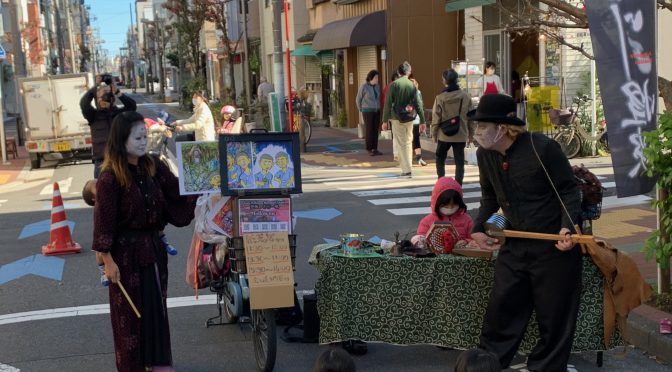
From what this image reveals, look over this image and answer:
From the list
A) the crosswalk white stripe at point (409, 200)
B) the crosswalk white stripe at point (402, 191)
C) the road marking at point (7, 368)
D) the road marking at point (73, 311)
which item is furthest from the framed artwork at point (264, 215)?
the crosswalk white stripe at point (402, 191)

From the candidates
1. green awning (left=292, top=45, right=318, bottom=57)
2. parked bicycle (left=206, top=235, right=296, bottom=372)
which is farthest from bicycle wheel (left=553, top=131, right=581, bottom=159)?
green awning (left=292, top=45, right=318, bottom=57)

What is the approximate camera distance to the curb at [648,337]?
19.0 feet

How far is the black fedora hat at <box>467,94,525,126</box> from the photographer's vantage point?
4.89 m

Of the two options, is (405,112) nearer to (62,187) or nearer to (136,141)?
(62,187)

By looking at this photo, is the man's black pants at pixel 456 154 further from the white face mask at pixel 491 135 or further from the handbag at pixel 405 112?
the white face mask at pixel 491 135

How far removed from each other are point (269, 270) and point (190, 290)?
288 centimetres

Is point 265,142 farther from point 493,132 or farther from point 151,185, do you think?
point 493,132

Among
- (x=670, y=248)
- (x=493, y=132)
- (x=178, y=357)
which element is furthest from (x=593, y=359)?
(x=178, y=357)

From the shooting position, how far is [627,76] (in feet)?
19.8

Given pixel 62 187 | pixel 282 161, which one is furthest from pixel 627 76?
pixel 62 187

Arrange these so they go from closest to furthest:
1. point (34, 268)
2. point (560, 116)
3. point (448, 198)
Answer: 1. point (448, 198)
2. point (34, 268)
3. point (560, 116)

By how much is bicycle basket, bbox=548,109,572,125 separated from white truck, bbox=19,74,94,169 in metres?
11.7

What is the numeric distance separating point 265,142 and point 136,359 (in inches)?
65.5

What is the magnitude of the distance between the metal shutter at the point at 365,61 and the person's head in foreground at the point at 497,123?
68.1 ft
